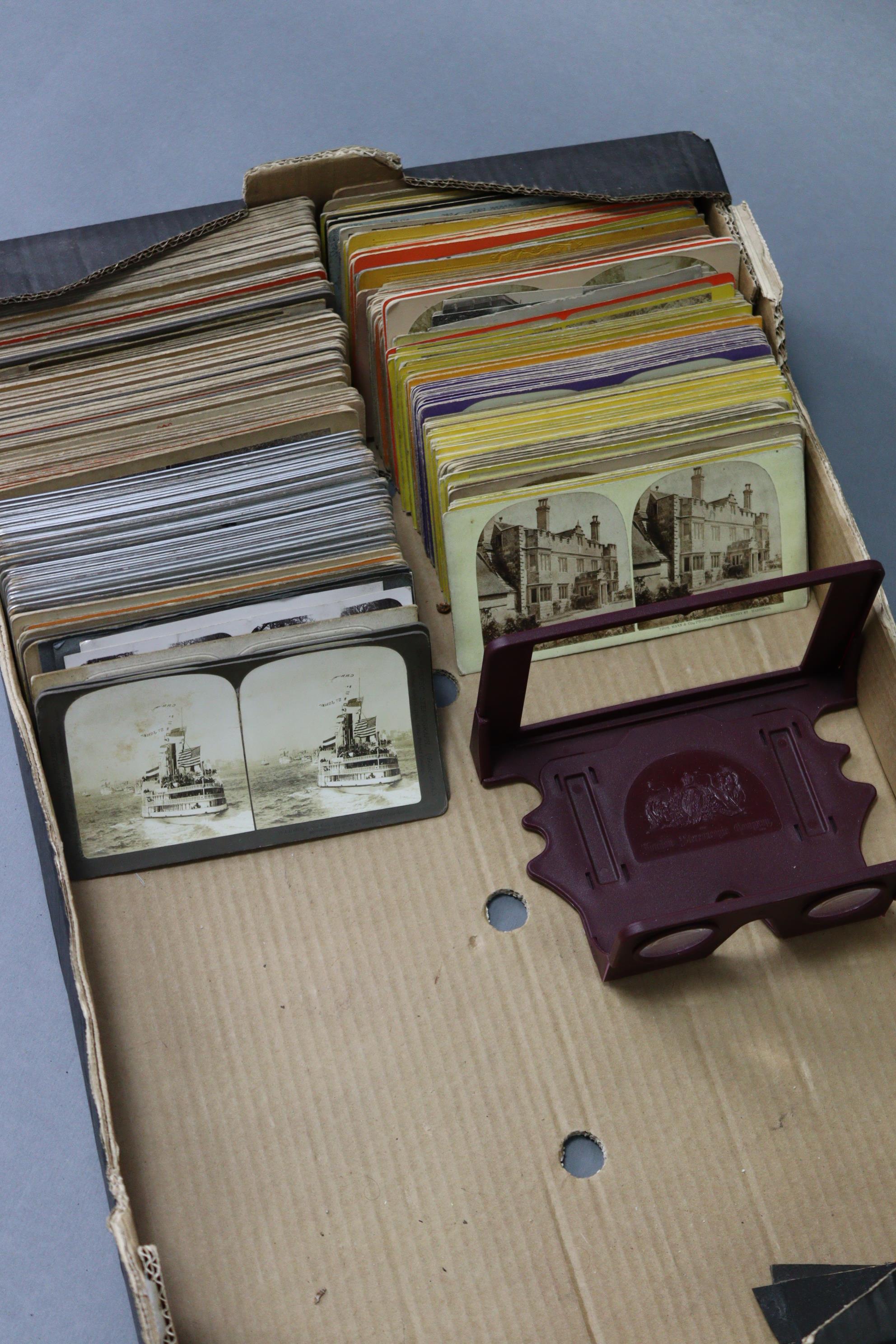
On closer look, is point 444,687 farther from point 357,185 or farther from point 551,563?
point 357,185

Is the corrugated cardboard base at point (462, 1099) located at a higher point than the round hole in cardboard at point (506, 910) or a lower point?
lower

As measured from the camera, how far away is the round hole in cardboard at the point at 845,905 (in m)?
1.50

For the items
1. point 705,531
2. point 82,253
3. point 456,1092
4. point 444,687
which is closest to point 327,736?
point 444,687

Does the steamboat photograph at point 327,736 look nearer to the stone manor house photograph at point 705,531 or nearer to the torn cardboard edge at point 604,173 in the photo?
the stone manor house photograph at point 705,531

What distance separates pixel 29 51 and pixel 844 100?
5.05 ft

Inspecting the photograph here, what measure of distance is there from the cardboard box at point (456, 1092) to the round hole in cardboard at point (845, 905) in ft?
0.16

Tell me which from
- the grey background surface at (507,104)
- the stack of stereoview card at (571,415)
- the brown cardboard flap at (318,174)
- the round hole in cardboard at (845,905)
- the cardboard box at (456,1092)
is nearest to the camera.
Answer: the cardboard box at (456,1092)

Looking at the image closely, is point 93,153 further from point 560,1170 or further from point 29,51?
point 560,1170

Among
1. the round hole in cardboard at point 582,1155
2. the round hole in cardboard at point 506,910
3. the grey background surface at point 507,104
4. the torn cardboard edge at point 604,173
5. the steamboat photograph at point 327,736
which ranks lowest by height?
the round hole in cardboard at point 582,1155

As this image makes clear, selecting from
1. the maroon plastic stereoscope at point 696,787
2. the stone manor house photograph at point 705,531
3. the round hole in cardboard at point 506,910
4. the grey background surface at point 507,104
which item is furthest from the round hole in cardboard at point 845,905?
the grey background surface at point 507,104

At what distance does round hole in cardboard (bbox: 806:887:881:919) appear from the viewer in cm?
150

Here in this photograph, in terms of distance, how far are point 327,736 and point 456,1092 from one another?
437 mm

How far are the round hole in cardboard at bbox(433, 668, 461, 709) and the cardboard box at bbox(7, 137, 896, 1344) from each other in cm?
11

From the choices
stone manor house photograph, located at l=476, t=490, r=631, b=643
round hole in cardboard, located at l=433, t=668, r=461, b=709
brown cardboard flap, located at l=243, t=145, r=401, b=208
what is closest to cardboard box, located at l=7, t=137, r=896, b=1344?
round hole in cardboard, located at l=433, t=668, r=461, b=709
